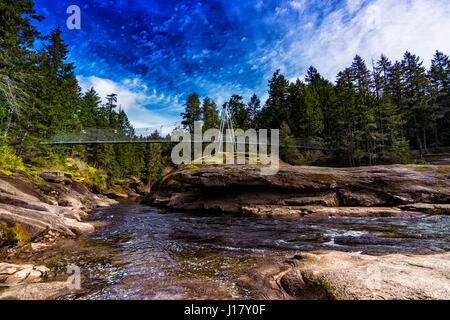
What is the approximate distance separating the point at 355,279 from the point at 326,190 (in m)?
11.4

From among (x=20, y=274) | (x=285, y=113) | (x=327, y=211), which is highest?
(x=285, y=113)

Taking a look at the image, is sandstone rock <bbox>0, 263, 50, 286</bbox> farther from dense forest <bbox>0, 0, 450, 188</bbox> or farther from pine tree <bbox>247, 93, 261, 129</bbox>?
pine tree <bbox>247, 93, 261, 129</bbox>

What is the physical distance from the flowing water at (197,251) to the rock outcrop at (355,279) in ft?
1.57

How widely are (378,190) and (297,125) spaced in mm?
29344

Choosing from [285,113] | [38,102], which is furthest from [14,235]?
[285,113]

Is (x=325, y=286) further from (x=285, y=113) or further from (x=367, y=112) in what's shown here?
(x=285, y=113)

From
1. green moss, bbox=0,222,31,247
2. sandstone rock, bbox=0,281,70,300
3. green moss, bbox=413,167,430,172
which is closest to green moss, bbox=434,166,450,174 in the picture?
green moss, bbox=413,167,430,172

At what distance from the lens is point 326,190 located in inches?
496

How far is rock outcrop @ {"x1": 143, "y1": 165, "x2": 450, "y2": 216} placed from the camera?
35.1ft

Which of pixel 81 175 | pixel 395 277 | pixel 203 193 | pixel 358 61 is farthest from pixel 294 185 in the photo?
pixel 358 61

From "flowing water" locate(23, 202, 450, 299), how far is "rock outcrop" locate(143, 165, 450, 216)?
2.48 meters

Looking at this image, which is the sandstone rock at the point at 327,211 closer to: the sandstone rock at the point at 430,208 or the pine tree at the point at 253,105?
the sandstone rock at the point at 430,208

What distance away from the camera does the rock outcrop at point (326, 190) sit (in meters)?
10.7
